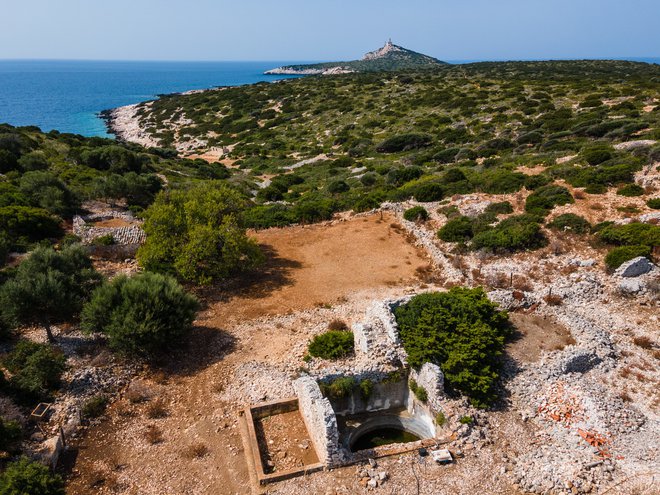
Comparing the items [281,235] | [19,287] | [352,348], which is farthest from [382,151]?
[19,287]

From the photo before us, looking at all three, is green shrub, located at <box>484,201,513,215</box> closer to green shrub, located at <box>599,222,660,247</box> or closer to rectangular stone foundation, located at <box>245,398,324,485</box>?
green shrub, located at <box>599,222,660,247</box>

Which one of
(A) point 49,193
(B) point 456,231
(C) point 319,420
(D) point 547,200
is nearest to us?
(C) point 319,420

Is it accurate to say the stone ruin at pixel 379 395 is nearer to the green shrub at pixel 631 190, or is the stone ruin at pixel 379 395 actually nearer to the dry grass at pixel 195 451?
the dry grass at pixel 195 451

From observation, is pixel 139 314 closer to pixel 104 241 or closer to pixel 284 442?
pixel 284 442

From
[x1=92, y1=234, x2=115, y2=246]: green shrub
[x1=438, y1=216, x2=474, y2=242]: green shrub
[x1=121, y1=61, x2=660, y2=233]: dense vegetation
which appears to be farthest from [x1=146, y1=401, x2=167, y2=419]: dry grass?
[x1=438, y1=216, x2=474, y2=242]: green shrub

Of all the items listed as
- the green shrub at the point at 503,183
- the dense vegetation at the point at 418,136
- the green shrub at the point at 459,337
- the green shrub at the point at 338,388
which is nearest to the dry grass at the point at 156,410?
the green shrub at the point at 338,388

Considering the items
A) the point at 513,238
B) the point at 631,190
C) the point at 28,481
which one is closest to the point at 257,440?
the point at 28,481

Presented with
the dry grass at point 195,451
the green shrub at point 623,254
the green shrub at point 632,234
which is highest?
the green shrub at point 632,234
